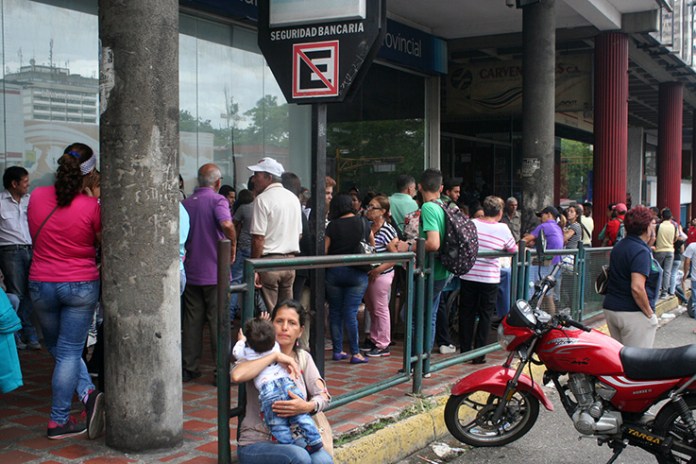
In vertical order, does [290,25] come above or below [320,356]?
above

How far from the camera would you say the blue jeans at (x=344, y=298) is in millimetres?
6641

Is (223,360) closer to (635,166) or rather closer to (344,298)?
(344,298)

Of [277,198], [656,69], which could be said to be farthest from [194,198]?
[656,69]

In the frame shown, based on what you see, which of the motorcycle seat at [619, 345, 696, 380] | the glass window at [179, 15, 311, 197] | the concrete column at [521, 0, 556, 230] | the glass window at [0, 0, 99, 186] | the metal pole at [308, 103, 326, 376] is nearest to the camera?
the motorcycle seat at [619, 345, 696, 380]

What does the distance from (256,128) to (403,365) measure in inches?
252

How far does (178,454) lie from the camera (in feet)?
14.8

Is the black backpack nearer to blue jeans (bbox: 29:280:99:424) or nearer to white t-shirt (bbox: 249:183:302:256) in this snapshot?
white t-shirt (bbox: 249:183:302:256)

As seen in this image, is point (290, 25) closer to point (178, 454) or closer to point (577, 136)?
point (178, 454)

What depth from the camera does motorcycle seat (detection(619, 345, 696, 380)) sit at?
4.62 meters

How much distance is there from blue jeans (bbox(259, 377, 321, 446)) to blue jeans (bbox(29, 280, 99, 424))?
158 centimetres

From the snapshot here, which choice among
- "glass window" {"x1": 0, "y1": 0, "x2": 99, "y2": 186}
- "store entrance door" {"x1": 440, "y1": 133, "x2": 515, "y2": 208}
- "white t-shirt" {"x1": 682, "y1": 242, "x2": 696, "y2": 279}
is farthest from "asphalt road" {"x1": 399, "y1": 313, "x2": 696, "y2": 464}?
"store entrance door" {"x1": 440, "y1": 133, "x2": 515, "y2": 208}

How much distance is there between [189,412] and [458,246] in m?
2.76

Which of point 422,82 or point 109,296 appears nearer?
point 109,296

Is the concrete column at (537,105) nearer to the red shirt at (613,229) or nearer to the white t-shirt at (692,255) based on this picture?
the red shirt at (613,229)
